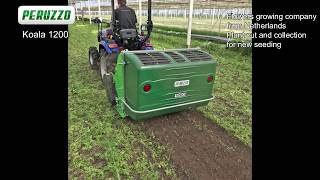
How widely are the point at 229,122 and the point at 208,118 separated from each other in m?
0.36

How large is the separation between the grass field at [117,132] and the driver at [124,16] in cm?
157

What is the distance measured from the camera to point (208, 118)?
13.8ft

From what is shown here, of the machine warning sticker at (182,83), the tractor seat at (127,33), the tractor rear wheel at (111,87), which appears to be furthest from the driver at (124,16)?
the machine warning sticker at (182,83)

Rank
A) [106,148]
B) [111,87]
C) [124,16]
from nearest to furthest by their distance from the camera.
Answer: [106,148] < [111,87] < [124,16]

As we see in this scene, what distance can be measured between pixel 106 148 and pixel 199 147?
50.8 inches

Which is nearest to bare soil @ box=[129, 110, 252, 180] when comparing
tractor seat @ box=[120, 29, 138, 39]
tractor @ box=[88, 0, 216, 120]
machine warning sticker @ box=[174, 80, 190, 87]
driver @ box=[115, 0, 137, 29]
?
tractor @ box=[88, 0, 216, 120]

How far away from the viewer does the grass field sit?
2926mm

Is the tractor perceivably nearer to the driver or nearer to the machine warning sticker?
the machine warning sticker

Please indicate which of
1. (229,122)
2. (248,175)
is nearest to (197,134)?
(229,122)

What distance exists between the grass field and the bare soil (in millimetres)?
144

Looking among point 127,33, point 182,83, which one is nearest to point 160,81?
point 182,83

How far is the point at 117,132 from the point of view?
3.73 meters

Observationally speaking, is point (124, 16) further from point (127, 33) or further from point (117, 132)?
point (117, 132)

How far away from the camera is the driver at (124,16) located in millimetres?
4684
